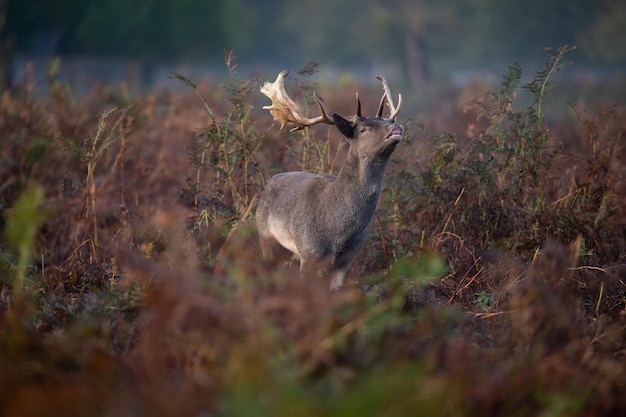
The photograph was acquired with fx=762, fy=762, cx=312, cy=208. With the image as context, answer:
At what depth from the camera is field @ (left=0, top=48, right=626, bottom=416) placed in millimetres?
3982

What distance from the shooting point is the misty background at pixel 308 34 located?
1549 inches

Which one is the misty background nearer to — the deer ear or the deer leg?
the deer ear

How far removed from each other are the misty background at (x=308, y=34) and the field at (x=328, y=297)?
19.0 m

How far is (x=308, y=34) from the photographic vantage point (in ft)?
223

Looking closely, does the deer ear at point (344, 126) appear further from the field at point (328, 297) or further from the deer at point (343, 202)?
the field at point (328, 297)

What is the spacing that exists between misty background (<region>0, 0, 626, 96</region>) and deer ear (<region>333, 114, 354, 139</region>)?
20.7 meters

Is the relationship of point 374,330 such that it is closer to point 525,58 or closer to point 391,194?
point 391,194

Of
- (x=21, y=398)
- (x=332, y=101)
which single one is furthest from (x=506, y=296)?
(x=332, y=101)

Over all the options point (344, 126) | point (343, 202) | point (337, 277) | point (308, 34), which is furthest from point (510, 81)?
point (308, 34)

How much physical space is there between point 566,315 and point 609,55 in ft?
162

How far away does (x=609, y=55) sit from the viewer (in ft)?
163

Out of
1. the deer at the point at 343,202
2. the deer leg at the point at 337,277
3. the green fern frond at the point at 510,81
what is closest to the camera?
the deer at the point at 343,202

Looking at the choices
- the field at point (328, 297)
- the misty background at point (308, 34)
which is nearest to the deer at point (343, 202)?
the field at point (328, 297)

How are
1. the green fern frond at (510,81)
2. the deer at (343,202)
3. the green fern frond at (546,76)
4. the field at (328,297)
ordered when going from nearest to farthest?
1. the field at (328,297)
2. the deer at (343,202)
3. the green fern frond at (546,76)
4. the green fern frond at (510,81)
